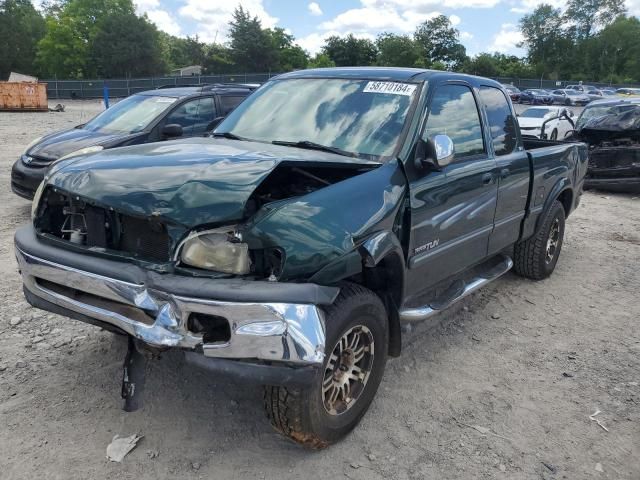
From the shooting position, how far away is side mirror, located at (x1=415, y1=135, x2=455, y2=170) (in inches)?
132

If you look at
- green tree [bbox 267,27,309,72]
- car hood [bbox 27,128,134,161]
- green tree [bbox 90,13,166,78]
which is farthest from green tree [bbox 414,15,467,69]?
car hood [bbox 27,128,134,161]

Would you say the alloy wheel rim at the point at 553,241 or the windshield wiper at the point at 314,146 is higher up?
the windshield wiper at the point at 314,146

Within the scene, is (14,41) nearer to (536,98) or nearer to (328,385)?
(536,98)

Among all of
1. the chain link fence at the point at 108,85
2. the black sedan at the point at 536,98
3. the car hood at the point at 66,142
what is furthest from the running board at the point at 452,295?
the black sedan at the point at 536,98

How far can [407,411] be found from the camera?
3.34 metres

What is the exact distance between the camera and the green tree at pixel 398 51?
87.6 meters

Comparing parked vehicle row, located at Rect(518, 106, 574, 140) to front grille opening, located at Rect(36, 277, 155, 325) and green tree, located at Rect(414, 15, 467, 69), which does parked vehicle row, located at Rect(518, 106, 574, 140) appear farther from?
green tree, located at Rect(414, 15, 467, 69)

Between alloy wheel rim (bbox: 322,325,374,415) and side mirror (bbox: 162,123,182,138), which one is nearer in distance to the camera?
alloy wheel rim (bbox: 322,325,374,415)

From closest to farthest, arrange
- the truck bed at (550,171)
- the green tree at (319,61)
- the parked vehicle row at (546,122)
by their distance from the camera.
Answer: the truck bed at (550,171) < the parked vehicle row at (546,122) < the green tree at (319,61)

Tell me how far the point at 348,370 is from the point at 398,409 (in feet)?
1.85

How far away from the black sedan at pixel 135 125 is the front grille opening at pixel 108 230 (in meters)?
3.71

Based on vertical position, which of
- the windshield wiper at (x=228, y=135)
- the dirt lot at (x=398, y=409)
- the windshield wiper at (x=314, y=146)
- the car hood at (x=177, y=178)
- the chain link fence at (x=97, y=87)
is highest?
the chain link fence at (x=97, y=87)

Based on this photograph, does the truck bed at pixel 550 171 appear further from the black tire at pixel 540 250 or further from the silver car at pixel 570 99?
the silver car at pixel 570 99

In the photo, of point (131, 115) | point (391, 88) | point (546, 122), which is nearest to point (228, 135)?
point (391, 88)
